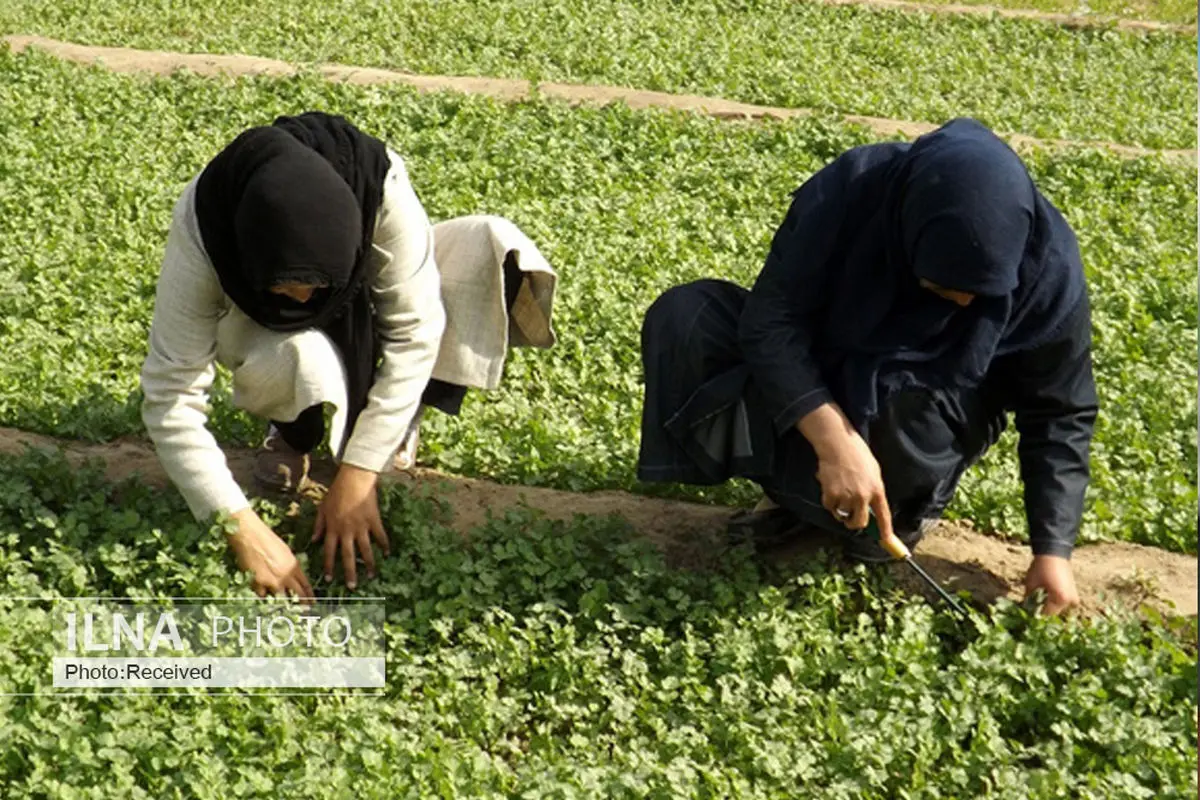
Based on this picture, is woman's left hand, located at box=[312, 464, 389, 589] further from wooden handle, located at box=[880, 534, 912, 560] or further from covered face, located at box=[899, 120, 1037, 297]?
covered face, located at box=[899, 120, 1037, 297]

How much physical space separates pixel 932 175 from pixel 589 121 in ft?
14.4

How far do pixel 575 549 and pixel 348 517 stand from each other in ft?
2.00

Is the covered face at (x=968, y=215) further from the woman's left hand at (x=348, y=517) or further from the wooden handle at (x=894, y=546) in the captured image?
the woman's left hand at (x=348, y=517)

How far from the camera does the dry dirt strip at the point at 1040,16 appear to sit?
35.3 ft

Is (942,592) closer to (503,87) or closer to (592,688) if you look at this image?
(592,688)

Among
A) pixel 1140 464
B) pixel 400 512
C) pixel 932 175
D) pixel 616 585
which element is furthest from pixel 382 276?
pixel 1140 464

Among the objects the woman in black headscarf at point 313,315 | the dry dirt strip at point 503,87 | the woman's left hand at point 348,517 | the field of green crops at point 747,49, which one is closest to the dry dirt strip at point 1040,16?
the field of green crops at point 747,49

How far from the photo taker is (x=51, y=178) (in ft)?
20.7

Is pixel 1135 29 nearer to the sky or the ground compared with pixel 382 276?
nearer to the sky

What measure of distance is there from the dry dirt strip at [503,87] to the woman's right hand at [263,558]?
4.43m

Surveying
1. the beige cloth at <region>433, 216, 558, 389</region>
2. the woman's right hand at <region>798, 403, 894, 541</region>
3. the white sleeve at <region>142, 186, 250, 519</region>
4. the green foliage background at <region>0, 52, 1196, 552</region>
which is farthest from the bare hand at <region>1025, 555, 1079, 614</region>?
the white sleeve at <region>142, 186, 250, 519</region>

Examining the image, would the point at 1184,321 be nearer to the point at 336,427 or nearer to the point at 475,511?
the point at 475,511

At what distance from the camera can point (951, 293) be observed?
3.35 m

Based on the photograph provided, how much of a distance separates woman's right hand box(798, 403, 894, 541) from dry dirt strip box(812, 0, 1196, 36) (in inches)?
311
